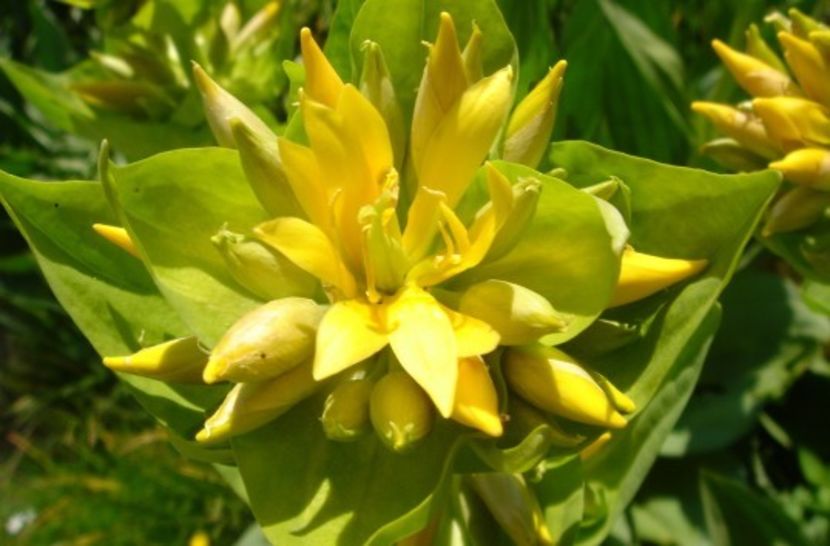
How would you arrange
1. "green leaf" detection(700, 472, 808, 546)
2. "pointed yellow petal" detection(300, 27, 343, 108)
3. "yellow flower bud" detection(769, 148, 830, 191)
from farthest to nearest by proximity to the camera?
1. "green leaf" detection(700, 472, 808, 546)
2. "yellow flower bud" detection(769, 148, 830, 191)
3. "pointed yellow petal" detection(300, 27, 343, 108)

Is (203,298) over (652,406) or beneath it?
over

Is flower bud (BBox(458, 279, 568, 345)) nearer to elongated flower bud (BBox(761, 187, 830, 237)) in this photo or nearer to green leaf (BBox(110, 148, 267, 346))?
green leaf (BBox(110, 148, 267, 346))

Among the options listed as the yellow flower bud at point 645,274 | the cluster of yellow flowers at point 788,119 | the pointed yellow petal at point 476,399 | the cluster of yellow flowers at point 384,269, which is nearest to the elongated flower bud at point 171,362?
the cluster of yellow flowers at point 384,269

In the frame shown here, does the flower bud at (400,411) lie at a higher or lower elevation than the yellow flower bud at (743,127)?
higher

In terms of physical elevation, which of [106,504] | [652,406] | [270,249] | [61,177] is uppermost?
[270,249]

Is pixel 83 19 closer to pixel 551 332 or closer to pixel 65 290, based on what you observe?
pixel 65 290

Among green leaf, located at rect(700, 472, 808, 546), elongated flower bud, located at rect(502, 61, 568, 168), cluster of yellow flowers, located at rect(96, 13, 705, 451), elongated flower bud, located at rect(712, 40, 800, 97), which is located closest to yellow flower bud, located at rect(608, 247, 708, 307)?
cluster of yellow flowers, located at rect(96, 13, 705, 451)

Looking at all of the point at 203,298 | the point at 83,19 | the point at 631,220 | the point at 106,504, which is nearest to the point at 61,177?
the point at 83,19

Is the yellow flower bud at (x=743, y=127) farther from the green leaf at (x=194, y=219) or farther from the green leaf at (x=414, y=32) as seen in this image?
the green leaf at (x=194, y=219)
